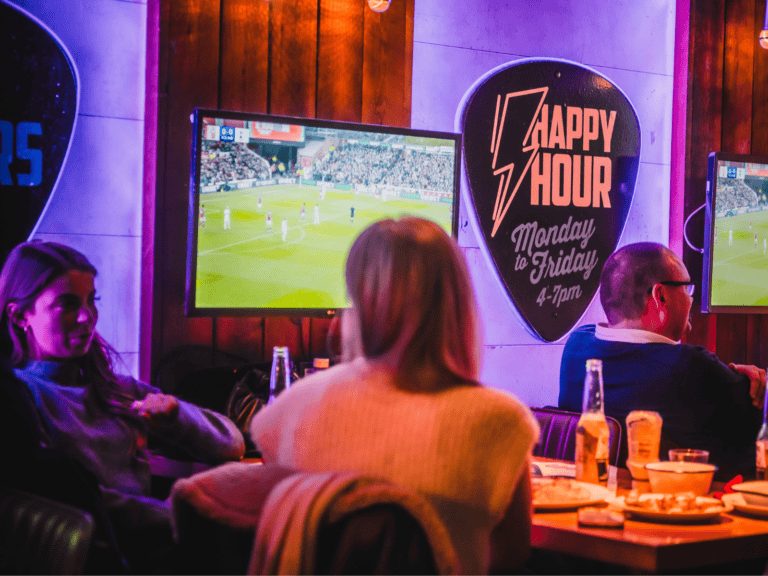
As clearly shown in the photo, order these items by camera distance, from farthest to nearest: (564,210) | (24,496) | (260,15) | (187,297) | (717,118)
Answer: (717,118) → (564,210) → (260,15) → (187,297) → (24,496)

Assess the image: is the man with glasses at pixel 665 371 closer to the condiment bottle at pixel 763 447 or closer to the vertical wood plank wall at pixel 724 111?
the condiment bottle at pixel 763 447

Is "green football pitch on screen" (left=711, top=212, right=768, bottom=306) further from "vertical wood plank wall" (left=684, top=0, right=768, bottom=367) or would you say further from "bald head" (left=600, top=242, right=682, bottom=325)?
"bald head" (left=600, top=242, right=682, bottom=325)

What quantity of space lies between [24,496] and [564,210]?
3056 mm

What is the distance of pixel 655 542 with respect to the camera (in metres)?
1.57

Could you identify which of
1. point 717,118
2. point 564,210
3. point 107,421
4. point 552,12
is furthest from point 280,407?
point 717,118

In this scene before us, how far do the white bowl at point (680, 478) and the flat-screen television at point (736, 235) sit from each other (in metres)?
2.49

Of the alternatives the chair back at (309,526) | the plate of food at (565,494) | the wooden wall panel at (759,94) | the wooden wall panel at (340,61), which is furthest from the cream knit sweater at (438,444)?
the wooden wall panel at (759,94)

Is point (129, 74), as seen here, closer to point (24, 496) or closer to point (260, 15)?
point (260, 15)

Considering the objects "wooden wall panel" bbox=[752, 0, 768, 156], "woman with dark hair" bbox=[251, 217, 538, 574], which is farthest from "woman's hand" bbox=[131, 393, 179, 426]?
"wooden wall panel" bbox=[752, 0, 768, 156]

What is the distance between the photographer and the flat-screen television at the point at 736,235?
423 cm

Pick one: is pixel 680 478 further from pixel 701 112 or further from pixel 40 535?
pixel 701 112

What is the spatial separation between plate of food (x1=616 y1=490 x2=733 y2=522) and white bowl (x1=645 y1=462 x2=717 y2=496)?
4cm

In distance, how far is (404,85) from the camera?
12.0 ft

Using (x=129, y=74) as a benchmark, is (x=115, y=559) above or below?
below
